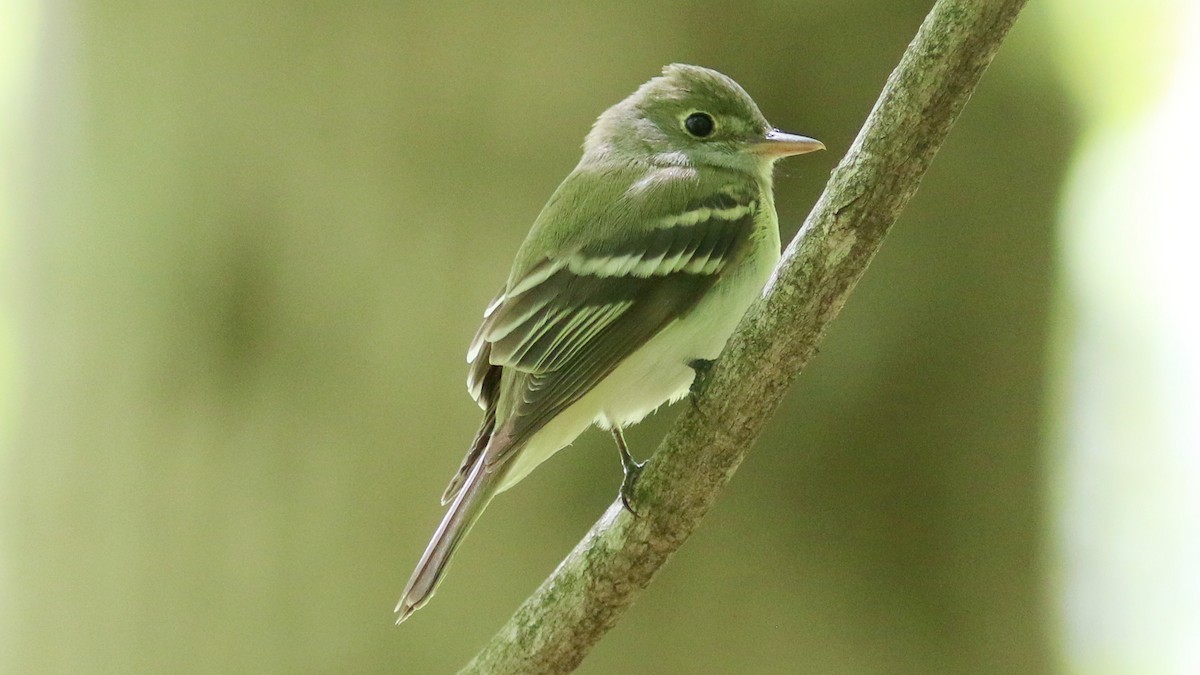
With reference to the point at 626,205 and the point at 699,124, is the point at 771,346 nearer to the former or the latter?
the point at 626,205

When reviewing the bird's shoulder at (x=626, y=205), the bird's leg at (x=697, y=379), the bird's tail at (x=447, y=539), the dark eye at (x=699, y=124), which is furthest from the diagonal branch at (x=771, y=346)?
the dark eye at (x=699, y=124)

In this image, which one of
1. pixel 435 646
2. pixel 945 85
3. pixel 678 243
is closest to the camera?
pixel 945 85

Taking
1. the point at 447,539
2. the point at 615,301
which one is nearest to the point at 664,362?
the point at 615,301

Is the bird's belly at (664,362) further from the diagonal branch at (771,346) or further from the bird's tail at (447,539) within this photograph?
the diagonal branch at (771,346)

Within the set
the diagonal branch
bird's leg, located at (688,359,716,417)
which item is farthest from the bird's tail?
bird's leg, located at (688,359,716,417)

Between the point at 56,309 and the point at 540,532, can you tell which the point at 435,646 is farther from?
the point at 56,309

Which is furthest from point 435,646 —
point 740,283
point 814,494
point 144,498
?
point 740,283
